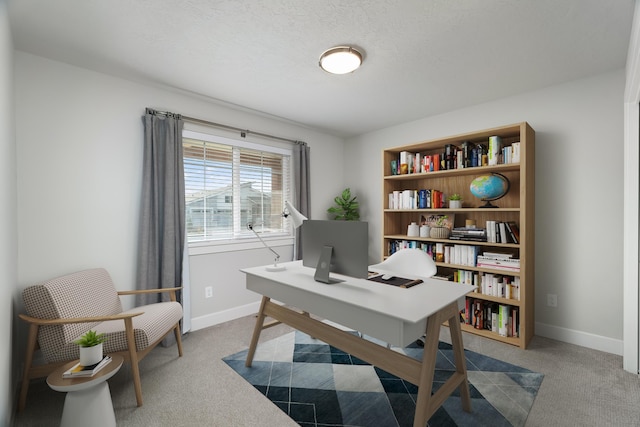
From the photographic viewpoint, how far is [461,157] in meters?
3.18

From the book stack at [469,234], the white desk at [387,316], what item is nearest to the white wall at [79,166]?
the white desk at [387,316]

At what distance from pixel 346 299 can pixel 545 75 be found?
2.71 m

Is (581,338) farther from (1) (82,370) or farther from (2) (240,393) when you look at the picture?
(1) (82,370)

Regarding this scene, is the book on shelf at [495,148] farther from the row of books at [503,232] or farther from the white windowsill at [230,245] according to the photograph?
the white windowsill at [230,245]

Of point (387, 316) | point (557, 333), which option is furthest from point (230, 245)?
point (557, 333)

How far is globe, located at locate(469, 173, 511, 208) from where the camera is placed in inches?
115

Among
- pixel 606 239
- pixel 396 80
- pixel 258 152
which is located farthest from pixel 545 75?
pixel 258 152

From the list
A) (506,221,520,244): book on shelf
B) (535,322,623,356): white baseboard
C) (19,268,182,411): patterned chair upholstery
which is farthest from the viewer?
(506,221,520,244): book on shelf

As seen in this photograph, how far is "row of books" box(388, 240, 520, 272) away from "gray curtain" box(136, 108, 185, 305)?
257cm

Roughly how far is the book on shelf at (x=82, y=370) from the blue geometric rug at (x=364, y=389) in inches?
37.6

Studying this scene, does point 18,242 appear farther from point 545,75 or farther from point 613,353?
point 613,353

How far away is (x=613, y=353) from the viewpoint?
254cm

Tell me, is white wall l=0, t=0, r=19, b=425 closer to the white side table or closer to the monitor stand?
the white side table

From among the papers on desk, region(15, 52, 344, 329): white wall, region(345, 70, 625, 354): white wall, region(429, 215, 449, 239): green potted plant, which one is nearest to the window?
region(15, 52, 344, 329): white wall
